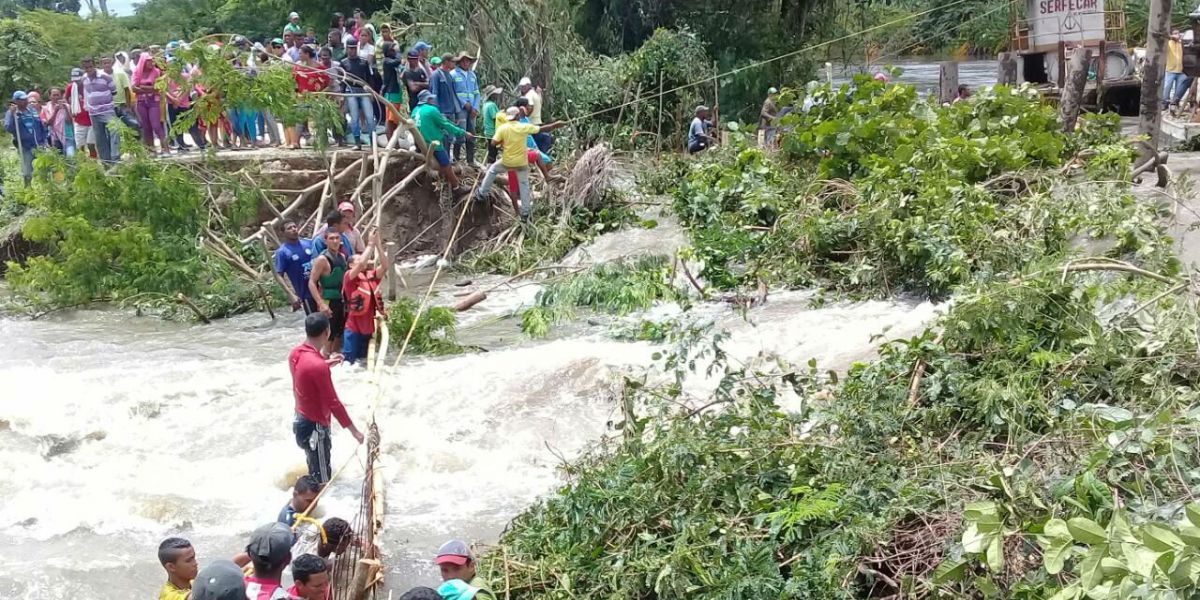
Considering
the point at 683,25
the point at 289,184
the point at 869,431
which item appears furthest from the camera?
the point at 683,25

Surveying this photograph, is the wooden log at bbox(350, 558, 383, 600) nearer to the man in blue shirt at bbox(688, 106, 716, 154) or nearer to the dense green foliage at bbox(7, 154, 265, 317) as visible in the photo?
the dense green foliage at bbox(7, 154, 265, 317)

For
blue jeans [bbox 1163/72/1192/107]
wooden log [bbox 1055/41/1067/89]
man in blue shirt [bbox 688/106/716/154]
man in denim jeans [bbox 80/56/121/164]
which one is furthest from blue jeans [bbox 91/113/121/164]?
blue jeans [bbox 1163/72/1192/107]

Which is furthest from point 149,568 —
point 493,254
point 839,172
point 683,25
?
point 683,25

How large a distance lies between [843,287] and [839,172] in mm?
2294

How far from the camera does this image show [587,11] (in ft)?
74.3

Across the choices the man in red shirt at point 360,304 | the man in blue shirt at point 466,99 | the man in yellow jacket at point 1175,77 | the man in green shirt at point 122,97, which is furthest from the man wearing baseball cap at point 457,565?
the man in yellow jacket at point 1175,77

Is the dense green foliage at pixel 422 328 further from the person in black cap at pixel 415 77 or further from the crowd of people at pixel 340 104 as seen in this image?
the person in black cap at pixel 415 77

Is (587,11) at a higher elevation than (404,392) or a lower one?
higher

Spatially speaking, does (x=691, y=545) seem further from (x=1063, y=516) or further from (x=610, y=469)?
(x=1063, y=516)

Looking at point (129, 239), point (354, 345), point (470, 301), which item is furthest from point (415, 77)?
point (354, 345)

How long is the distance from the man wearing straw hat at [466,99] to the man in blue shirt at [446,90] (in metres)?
0.07

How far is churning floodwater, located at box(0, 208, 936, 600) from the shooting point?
7.26 m

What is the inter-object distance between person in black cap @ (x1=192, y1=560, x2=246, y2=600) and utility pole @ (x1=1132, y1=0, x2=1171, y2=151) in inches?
412

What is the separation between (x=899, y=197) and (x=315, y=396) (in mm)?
6153
